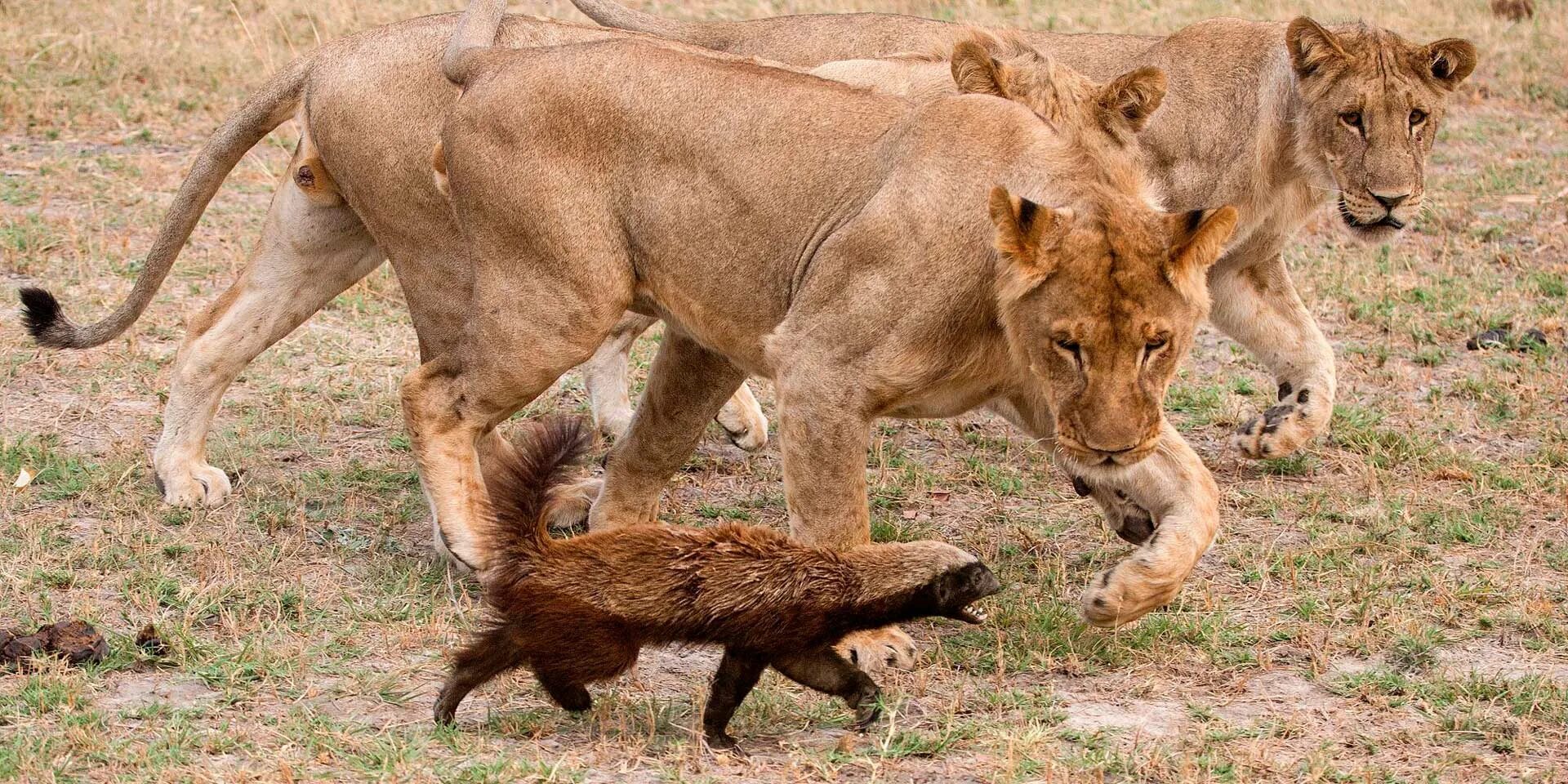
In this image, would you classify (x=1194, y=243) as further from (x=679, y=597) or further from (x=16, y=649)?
(x=16, y=649)

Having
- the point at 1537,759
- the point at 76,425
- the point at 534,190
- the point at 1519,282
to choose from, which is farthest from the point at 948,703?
the point at 1519,282

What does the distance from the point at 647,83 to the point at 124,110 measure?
6176 millimetres

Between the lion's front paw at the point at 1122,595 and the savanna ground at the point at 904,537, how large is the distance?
18cm

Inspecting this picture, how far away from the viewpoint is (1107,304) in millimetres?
4129

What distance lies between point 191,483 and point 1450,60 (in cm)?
422

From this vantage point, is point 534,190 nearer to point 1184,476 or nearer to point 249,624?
point 249,624

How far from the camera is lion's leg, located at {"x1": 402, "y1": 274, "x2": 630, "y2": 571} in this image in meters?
4.98

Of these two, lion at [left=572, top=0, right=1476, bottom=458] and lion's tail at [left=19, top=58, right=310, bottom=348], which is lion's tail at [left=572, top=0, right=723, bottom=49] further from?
lion's tail at [left=19, top=58, right=310, bottom=348]

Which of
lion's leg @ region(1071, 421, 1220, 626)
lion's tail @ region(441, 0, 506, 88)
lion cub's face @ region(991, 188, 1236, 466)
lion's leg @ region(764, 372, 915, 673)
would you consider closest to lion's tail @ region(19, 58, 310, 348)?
lion's tail @ region(441, 0, 506, 88)

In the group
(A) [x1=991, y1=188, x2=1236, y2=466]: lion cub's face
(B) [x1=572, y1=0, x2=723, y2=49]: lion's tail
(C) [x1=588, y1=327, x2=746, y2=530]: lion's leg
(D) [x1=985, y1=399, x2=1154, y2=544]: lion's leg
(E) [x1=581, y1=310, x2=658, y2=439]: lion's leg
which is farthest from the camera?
(B) [x1=572, y1=0, x2=723, y2=49]: lion's tail

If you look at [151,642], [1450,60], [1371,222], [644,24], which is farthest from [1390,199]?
[151,642]

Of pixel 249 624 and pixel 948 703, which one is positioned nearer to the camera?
pixel 948 703

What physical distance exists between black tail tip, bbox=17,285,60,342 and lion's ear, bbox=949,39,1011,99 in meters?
2.84

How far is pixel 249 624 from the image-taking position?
4.79m
